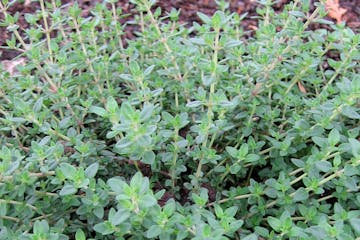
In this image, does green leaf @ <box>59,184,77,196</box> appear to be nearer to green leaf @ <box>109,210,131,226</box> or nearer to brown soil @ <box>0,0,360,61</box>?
green leaf @ <box>109,210,131,226</box>

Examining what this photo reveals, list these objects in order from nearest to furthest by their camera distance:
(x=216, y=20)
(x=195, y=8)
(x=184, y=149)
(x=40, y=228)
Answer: (x=40, y=228) → (x=216, y=20) → (x=184, y=149) → (x=195, y=8)

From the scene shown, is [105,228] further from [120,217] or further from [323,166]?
[323,166]

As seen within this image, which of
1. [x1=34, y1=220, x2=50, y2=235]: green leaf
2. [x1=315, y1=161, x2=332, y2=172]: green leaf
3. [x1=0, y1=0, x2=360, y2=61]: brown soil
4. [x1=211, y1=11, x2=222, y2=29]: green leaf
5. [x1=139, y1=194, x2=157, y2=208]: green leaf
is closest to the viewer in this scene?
[x1=139, y1=194, x2=157, y2=208]: green leaf

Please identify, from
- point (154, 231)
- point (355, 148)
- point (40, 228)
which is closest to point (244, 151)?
point (355, 148)

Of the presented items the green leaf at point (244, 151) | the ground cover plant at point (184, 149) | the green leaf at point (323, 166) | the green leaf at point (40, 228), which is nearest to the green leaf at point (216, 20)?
the ground cover plant at point (184, 149)

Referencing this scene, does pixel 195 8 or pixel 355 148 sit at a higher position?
pixel 355 148

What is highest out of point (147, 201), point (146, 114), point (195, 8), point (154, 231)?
point (146, 114)

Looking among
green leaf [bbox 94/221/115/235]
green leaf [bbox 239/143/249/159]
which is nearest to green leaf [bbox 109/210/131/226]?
green leaf [bbox 94/221/115/235]

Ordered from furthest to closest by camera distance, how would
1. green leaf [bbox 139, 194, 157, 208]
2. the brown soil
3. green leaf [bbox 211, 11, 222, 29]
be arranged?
1. the brown soil
2. green leaf [bbox 211, 11, 222, 29]
3. green leaf [bbox 139, 194, 157, 208]

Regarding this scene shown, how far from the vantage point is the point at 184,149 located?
6.33 feet

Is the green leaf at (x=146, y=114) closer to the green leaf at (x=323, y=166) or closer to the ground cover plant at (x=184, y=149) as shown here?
the ground cover plant at (x=184, y=149)

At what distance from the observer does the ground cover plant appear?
1528mm

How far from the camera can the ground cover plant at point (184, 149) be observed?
5.01ft

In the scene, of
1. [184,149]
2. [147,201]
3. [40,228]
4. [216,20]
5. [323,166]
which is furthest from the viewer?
[184,149]
